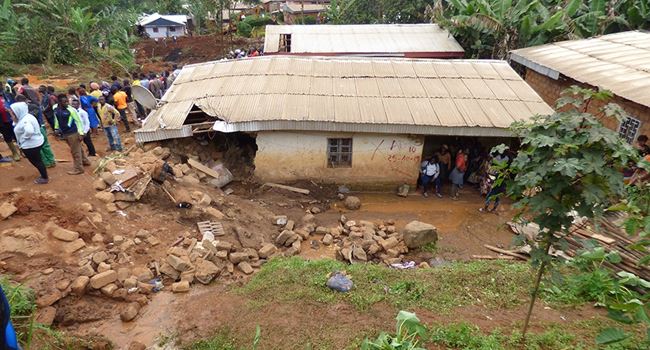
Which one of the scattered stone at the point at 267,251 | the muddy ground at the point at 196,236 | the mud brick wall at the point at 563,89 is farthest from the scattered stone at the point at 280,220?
the mud brick wall at the point at 563,89

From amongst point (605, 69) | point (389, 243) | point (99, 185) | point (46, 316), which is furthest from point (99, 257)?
point (605, 69)

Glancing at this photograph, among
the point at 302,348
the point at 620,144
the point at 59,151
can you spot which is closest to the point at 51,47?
the point at 59,151

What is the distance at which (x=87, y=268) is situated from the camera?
21.6 ft

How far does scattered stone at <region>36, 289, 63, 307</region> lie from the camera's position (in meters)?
5.87

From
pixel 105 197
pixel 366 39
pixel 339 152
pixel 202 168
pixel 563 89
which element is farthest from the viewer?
pixel 366 39

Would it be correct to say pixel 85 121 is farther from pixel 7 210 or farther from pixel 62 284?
pixel 62 284

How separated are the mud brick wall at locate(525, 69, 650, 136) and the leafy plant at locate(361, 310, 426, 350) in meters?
6.72

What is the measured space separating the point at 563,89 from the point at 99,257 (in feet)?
43.9

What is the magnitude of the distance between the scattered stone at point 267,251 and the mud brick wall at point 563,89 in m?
7.29

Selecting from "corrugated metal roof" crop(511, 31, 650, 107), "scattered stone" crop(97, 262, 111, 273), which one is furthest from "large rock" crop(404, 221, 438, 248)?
"corrugated metal roof" crop(511, 31, 650, 107)

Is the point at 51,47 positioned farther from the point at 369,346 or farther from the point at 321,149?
the point at 369,346

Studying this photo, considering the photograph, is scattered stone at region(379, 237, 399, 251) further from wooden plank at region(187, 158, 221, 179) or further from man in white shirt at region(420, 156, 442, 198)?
wooden plank at region(187, 158, 221, 179)

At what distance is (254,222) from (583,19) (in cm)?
1505

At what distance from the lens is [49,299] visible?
5957mm
